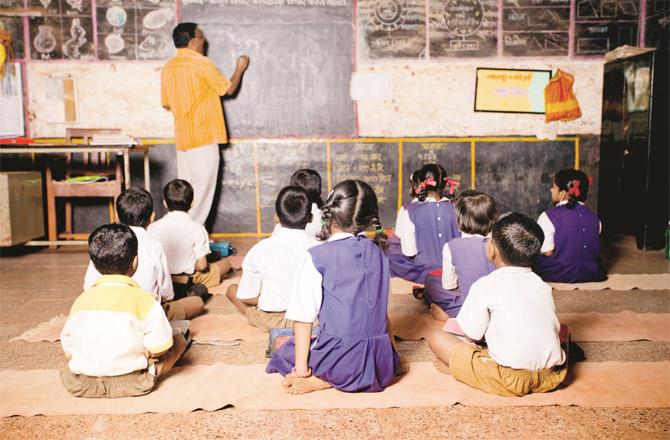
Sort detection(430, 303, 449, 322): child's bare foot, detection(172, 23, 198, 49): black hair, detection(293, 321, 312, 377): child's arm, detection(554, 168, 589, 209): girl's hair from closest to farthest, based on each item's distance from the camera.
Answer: detection(293, 321, 312, 377): child's arm, detection(430, 303, 449, 322): child's bare foot, detection(554, 168, 589, 209): girl's hair, detection(172, 23, 198, 49): black hair

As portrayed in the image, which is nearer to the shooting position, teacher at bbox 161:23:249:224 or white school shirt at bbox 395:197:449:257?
white school shirt at bbox 395:197:449:257

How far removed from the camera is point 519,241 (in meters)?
2.07

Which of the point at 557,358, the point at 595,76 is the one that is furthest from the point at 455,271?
the point at 595,76

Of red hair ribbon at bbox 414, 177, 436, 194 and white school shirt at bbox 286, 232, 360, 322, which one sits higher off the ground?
red hair ribbon at bbox 414, 177, 436, 194

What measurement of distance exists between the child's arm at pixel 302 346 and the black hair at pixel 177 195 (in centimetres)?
173

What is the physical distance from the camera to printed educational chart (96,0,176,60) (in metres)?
5.82

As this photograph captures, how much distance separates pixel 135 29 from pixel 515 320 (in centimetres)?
504

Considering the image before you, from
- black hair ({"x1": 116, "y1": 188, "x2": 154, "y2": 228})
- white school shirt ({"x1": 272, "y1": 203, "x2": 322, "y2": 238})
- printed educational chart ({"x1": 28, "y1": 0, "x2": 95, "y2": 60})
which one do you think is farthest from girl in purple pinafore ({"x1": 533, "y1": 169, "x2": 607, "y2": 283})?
printed educational chart ({"x1": 28, "y1": 0, "x2": 95, "y2": 60})

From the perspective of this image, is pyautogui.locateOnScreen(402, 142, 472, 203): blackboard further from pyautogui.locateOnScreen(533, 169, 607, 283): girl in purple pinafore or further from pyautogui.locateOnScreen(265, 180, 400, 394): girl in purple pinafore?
pyautogui.locateOnScreen(265, 180, 400, 394): girl in purple pinafore

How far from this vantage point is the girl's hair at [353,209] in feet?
6.95

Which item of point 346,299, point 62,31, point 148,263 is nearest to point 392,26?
point 62,31

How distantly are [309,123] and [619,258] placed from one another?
3085mm

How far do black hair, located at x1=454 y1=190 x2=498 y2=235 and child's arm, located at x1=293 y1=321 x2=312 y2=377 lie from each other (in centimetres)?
106

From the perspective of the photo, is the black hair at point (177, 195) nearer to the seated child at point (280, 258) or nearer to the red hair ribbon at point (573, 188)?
the seated child at point (280, 258)
